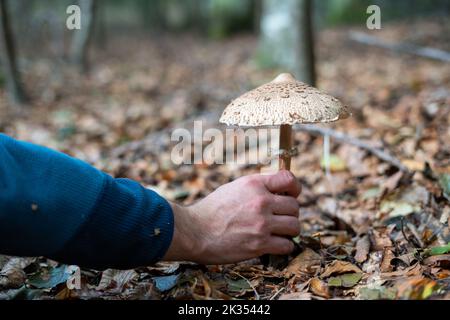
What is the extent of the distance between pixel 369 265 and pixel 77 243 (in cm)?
125

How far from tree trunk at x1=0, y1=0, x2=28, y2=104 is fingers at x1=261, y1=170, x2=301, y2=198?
537 cm

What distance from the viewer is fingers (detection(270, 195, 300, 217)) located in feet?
6.73

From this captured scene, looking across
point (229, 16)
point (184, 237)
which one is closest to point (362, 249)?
point (184, 237)

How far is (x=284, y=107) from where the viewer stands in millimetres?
1962

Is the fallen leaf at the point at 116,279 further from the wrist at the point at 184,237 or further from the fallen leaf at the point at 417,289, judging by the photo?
the fallen leaf at the point at 417,289

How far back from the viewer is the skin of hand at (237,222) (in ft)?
6.40

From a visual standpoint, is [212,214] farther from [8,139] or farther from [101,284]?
[8,139]

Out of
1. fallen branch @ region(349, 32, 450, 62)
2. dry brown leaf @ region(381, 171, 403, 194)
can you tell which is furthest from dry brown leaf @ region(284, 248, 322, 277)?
fallen branch @ region(349, 32, 450, 62)

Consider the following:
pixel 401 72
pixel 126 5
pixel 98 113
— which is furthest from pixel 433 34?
pixel 126 5

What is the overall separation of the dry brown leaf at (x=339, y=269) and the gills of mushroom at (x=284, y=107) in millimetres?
635

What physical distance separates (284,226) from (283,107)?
518 mm

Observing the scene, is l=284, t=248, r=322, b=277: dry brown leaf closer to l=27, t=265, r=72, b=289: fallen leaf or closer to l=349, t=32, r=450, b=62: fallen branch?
l=27, t=265, r=72, b=289: fallen leaf

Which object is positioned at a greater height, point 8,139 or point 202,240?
point 8,139
